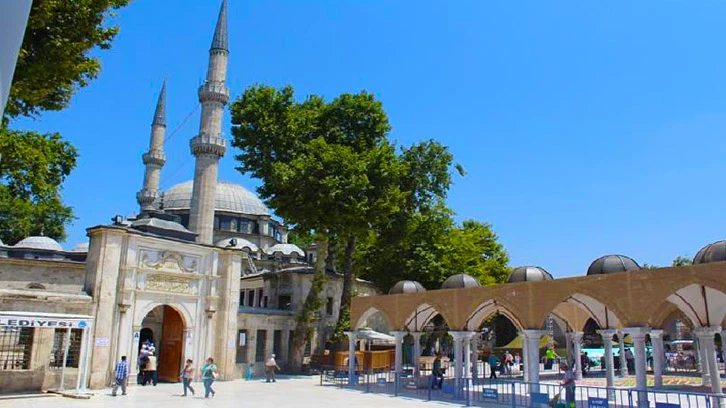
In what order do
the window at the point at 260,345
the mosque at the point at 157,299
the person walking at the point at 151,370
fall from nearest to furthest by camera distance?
the mosque at the point at 157,299
the person walking at the point at 151,370
the window at the point at 260,345

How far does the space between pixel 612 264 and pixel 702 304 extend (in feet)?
10.9

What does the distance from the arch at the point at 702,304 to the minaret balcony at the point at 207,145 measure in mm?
28592

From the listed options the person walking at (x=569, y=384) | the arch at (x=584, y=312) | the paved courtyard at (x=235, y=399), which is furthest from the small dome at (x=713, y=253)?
the paved courtyard at (x=235, y=399)

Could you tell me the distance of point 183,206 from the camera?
172ft

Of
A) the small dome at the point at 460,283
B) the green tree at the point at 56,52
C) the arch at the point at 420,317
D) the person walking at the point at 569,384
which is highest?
the green tree at the point at 56,52

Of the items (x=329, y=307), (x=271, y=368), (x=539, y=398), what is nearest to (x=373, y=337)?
(x=329, y=307)

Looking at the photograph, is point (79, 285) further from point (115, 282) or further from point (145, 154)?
point (145, 154)

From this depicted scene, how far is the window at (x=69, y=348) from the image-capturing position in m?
19.3

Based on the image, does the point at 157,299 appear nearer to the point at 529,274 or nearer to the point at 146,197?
the point at 529,274

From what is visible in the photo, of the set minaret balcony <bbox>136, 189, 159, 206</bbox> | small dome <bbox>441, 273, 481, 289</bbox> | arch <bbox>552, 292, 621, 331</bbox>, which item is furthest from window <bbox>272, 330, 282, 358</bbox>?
minaret balcony <bbox>136, 189, 159, 206</bbox>

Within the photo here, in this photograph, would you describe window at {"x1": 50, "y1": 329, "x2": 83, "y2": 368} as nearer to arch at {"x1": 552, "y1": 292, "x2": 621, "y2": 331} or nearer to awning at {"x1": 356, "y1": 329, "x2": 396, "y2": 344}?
awning at {"x1": 356, "y1": 329, "x2": 396, "y2": 344}

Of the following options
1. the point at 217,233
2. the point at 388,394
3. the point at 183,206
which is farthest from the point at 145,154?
the point at 388,394

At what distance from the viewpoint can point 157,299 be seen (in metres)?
22.1

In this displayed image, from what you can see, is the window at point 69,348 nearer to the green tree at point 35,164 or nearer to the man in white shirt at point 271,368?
the green tree at point 35,164
